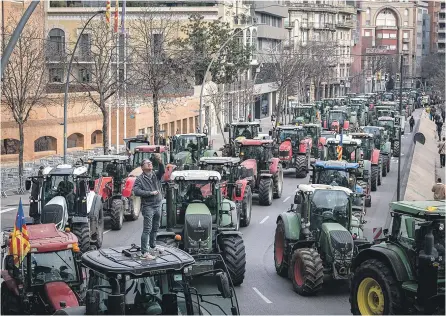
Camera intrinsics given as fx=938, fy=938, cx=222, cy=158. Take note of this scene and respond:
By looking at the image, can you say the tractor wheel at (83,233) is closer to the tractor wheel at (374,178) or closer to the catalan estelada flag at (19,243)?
the catalan estelada flag at (19,243)

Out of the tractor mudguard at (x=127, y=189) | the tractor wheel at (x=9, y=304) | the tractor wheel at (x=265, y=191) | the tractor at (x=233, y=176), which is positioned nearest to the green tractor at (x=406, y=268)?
the tractor wheel at (x=9, y=304)

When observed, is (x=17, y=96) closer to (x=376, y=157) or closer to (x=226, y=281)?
(x=376, y=157)

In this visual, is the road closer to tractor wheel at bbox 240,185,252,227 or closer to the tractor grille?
tractor wheel at bbox 240,185,252,227

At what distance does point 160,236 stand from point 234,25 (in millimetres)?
59467

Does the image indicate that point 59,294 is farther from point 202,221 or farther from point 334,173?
point 334,173

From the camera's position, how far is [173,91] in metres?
61.4

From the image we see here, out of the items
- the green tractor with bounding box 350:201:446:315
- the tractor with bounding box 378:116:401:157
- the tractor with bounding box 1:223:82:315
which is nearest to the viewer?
the green tractor with bounding box 350:201:446:315

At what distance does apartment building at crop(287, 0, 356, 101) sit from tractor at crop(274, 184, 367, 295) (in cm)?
9021

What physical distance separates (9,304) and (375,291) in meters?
6.06

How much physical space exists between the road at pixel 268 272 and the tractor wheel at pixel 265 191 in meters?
0.25

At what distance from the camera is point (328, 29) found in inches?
5143

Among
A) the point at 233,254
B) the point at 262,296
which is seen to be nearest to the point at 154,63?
the point at 233,254

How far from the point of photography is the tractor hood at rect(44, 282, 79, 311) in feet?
48.7

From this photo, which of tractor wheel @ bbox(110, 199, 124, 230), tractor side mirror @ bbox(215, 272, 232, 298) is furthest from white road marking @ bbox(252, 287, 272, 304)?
tractor wheel @ bbox(110, 199, 124, 230)
